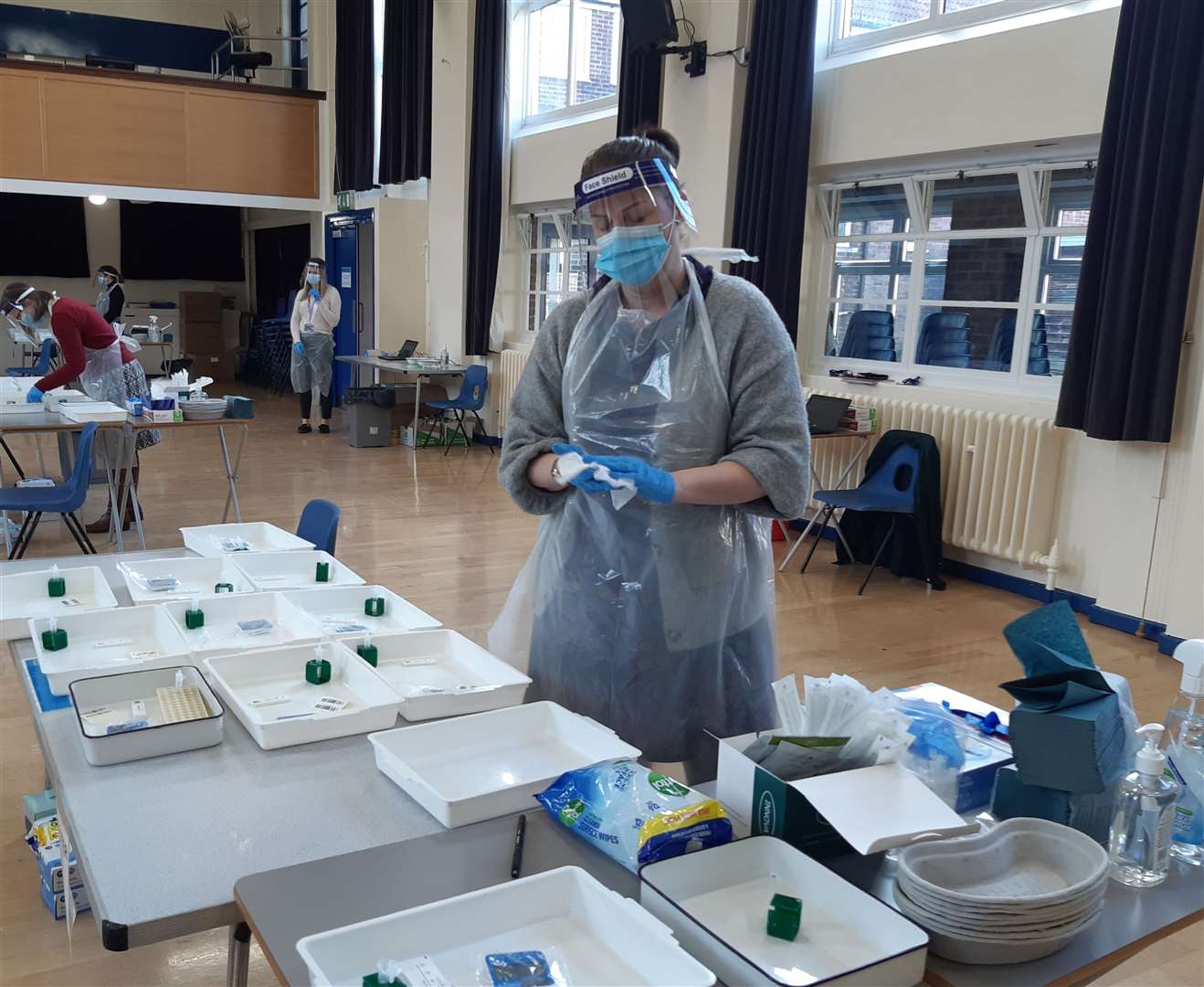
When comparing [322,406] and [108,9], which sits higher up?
[108,9]

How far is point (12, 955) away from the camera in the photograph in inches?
82.4

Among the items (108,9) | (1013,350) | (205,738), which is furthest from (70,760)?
(108,9)

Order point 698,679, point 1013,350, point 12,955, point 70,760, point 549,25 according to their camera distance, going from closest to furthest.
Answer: point 70,760, point 698,679, point 12,955, point 1013,350, point 549,25

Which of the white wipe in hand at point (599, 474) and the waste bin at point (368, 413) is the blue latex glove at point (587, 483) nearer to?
the white wipe in hand at point (599, 474)

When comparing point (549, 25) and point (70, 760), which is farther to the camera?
point (549, 25)

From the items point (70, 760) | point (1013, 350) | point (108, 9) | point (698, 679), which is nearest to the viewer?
point (70, 760)

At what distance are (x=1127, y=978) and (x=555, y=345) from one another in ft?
5.88

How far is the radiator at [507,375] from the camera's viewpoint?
8.73 m

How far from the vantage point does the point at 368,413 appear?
893cm

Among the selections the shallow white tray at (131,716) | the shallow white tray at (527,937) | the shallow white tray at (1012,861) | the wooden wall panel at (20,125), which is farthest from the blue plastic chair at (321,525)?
the wooden wall panel at (20,125)

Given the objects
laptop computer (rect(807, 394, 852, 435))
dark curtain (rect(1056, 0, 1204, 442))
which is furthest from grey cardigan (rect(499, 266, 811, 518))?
laptop computer (rect(807, 394, 852, 435))

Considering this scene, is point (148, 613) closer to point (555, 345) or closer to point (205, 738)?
point (205, 738)

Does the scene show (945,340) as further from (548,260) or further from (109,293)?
(109,293)

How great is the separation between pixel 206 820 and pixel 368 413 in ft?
25.9
